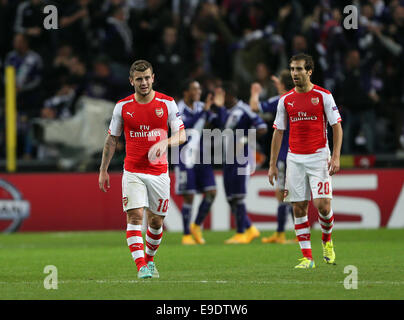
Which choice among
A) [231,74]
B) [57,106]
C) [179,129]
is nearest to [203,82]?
[231,74]

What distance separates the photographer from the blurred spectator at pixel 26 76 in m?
19.1

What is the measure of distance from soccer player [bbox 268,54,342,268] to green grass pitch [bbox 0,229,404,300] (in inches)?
22.5

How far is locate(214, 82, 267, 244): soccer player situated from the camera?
14516 millimetres

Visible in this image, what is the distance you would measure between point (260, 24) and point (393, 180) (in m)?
4.31

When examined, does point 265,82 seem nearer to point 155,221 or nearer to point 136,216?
point 155,221

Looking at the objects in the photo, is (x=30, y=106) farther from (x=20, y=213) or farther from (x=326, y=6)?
(x=326, y=6)

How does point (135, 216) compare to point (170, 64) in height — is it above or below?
below

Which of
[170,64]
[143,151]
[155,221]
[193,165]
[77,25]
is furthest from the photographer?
[77,25]

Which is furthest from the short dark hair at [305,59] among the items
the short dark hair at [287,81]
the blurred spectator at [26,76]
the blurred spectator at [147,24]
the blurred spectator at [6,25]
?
the blurred spectator at [6,25]

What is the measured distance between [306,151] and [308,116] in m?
0.40

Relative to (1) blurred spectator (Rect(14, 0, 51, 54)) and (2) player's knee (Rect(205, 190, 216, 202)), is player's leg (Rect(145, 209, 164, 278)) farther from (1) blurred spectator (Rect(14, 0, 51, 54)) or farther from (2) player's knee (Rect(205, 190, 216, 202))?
(1) blurred spectator (Rect(14, 0, 51, 54))

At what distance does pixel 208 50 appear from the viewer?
19.1 metres

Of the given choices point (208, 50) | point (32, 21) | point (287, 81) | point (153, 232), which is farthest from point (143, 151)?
point (32, 21)

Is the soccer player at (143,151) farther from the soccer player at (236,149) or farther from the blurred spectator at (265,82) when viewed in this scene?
the blurred spectator at (265,82)
